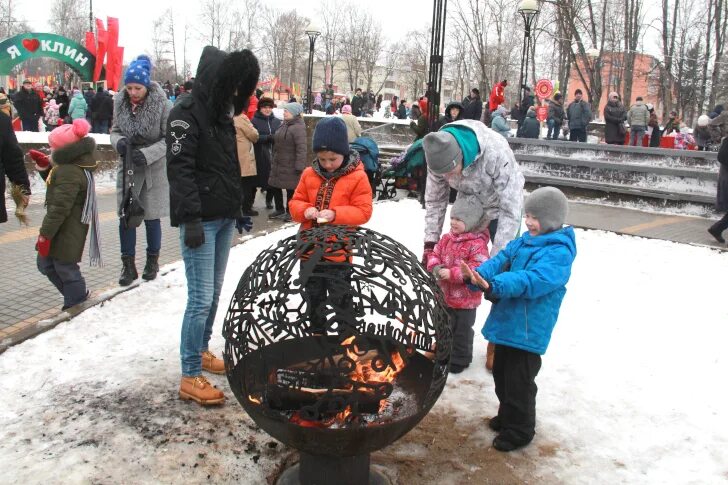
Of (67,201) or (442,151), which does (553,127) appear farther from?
(67,201)

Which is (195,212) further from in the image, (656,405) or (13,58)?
(13,58)

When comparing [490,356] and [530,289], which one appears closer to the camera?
[530,289]

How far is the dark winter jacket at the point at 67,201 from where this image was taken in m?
4.65

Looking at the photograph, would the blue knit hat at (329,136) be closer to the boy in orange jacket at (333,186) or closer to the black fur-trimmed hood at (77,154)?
the boy in orange jacket at (333,186)

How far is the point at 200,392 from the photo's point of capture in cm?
348

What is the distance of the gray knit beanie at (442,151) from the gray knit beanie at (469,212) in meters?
0.32

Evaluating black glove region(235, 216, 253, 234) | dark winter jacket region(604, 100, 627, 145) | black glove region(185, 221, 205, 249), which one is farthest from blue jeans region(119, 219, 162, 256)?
dark winter jacket region(604, 100, 627, 145)

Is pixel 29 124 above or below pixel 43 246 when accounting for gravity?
above

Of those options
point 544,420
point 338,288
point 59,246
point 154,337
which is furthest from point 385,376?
point 59,246

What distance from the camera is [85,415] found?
11.0 ft

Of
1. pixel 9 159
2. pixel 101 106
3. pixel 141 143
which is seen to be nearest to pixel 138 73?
pixel 141 143

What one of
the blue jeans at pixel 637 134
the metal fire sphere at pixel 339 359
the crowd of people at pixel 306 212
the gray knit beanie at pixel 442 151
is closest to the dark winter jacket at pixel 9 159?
the crowd of people at pixel 306 212

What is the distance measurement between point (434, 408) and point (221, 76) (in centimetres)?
227

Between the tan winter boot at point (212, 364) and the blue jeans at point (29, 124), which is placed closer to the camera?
the tan winter boot at point (212, 364)
